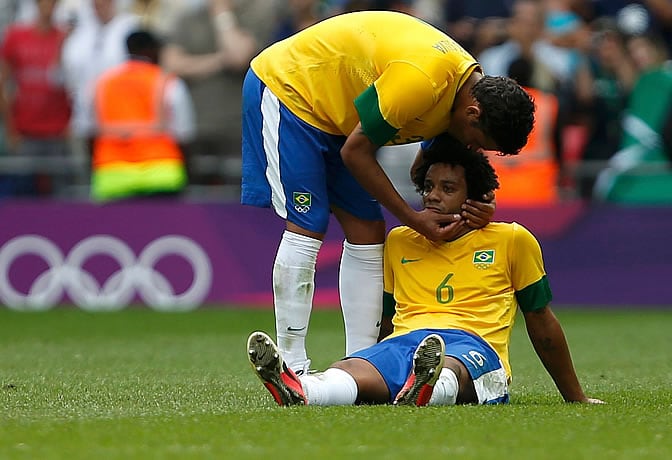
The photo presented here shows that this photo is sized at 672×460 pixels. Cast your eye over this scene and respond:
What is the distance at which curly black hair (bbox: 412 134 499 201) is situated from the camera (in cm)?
596

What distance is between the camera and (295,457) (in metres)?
4.34

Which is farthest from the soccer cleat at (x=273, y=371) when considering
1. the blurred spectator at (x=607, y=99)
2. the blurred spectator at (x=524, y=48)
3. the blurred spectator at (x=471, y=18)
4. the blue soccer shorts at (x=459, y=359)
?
the blurred spectator at (x=471, y=18)

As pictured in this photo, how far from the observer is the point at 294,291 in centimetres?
615

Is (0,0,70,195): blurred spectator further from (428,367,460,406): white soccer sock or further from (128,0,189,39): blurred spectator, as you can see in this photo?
(428,367,460,406): white soccer sock

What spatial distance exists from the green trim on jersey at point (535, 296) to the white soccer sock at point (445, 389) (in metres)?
0.49

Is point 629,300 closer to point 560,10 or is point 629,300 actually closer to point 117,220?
point 560,10

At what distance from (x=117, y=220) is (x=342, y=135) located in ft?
23.3

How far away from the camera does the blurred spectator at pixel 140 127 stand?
12750 millimetres

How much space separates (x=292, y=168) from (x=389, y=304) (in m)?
0.77

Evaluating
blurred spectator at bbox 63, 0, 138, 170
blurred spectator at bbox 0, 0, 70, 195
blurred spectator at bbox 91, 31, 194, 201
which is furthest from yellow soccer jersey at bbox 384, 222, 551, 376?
blurred spectator at bbox 0, 0, 70, 195

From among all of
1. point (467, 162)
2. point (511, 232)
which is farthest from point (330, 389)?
point (467, 162)

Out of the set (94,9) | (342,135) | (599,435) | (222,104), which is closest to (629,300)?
(222,104)

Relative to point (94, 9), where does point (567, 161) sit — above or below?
below

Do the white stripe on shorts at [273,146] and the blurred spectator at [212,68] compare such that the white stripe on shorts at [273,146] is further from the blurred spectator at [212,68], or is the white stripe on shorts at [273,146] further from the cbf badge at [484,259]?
the blurred spectator at [212,68]
